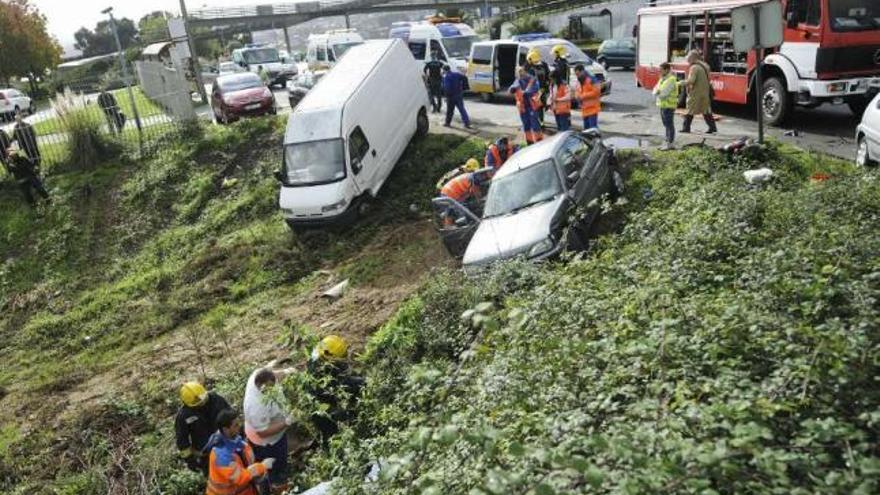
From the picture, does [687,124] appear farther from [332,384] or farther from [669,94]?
[332,384]

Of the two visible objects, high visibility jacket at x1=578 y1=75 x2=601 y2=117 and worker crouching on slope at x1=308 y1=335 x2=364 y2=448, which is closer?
worker crouching on slope at x1=308 y1=335 x2=364 y2=448

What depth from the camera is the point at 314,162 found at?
13352 mm

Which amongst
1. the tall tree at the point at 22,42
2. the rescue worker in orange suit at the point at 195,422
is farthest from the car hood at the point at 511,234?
the tall tree at the point at 22,42

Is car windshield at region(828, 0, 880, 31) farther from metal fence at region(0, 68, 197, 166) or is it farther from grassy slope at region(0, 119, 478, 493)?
metal fence at region(0, 68, 197, 166)

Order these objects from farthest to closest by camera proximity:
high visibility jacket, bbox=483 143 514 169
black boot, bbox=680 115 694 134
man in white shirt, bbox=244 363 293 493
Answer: black boot, bbox=680 115 694 134 → high visibility jacket, bbox=483 143 514 169 → man in white shirt, bbox=244 363 293 493

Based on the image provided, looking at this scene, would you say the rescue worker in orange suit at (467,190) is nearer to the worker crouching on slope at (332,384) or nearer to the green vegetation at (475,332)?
the green vegetation at (475,332)

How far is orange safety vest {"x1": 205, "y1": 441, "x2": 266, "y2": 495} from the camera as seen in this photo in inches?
216

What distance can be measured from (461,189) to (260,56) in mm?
28190

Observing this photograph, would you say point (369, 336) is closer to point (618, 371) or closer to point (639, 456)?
point (618, 371)

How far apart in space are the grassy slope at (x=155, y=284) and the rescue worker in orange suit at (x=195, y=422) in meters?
0.36

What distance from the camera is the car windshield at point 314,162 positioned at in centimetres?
1312

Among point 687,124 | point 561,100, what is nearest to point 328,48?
point 561,100

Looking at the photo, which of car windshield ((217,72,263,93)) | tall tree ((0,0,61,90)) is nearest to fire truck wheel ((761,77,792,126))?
car windshield ((217,72,263,93))

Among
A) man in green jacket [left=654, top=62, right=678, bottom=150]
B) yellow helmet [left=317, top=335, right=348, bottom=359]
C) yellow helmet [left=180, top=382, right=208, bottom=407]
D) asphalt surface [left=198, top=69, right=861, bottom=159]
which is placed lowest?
yellow helmet [left=180, top=382, right=208, bottom=407]
